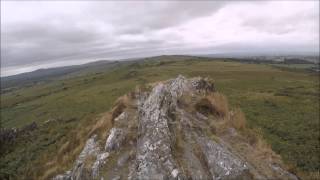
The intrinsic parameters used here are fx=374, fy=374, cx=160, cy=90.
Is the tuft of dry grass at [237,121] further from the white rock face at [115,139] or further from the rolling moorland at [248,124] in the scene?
the white rock face at [115,139]

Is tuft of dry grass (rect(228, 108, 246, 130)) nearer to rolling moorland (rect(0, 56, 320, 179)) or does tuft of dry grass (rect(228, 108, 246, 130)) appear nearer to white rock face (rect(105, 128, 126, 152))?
rolling moorland (rect(0, 56, 320, 179))

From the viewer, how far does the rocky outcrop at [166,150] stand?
14.6 m

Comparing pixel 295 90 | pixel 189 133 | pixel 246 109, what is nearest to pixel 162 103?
pixel 189 133

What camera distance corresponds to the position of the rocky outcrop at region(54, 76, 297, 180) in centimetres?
1459

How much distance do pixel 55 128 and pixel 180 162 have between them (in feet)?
201

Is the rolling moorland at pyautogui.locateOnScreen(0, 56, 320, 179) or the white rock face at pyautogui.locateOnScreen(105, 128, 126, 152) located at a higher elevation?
the white rock face at pyautogui.locateOnScreen(105, 128, 126, 152)

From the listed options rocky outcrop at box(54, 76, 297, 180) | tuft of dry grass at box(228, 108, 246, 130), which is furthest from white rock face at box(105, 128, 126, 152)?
tuft of dry grass at box(228, 108, 246, 130)

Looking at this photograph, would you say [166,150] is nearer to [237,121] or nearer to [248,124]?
[237,121]

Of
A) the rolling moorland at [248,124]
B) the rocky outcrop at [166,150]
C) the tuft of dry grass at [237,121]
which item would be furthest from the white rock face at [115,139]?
the tuft of dry grass at [237,121]

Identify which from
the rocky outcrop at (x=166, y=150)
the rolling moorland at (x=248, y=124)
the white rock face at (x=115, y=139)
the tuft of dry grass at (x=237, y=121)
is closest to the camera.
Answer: the rocky outcrop at (x=166, y=150)

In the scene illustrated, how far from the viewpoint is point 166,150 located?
1511 cm

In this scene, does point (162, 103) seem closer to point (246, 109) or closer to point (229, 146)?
point (229, 146)

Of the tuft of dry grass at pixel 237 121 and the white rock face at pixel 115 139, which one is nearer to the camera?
the white rock face at pixel 115 139

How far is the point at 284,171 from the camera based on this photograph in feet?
52.2
